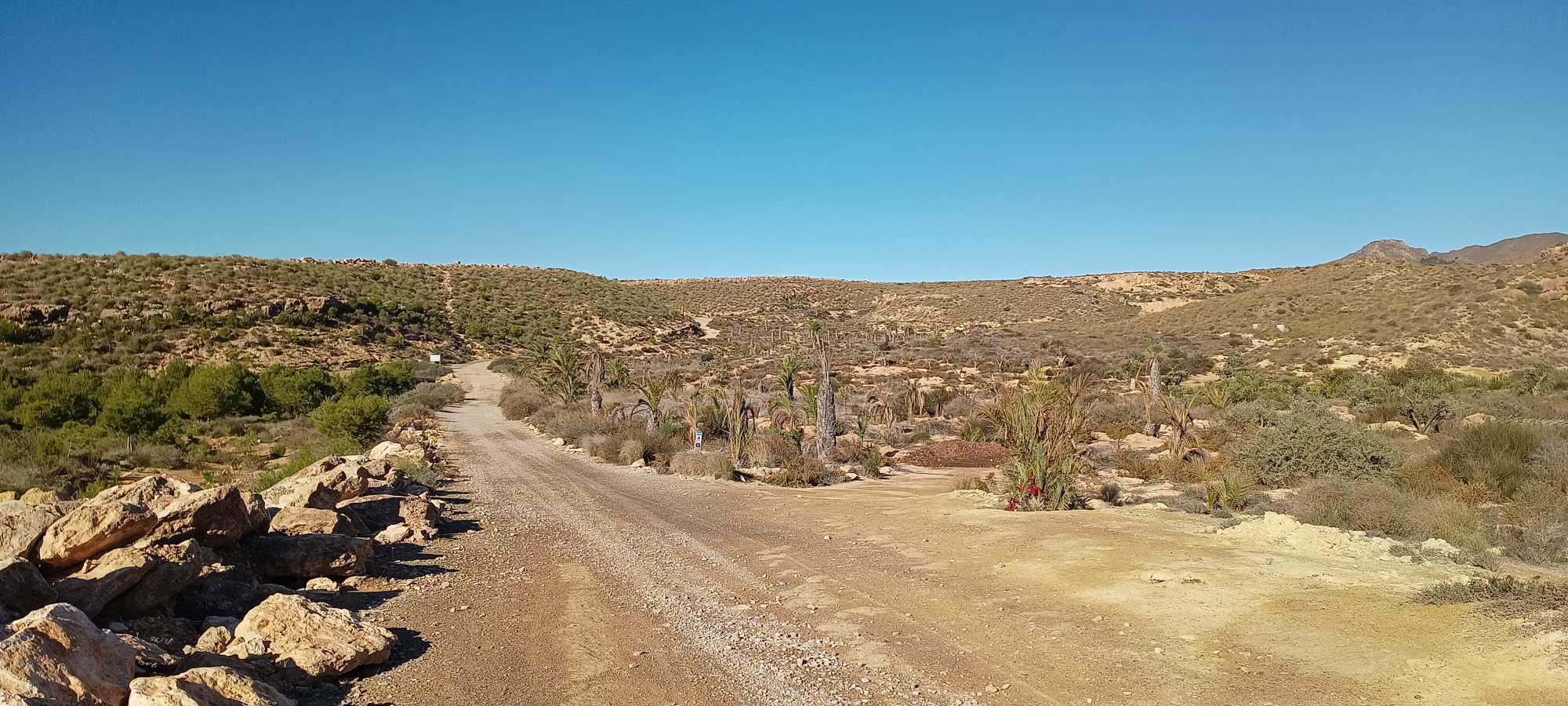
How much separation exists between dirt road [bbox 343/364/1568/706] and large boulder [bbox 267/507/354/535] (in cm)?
113

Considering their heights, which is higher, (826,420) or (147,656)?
(147,656)

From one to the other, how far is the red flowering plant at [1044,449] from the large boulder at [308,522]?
10.3 meters

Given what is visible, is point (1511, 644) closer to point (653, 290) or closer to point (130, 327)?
point (130, 327)

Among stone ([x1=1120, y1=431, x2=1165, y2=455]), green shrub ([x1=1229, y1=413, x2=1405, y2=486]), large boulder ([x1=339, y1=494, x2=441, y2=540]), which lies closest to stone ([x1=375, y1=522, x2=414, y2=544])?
large boulder ([x1=339, y1=494, x2=441, y2=540])

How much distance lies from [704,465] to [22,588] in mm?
13729

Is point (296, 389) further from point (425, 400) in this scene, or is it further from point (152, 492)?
point (152, 492)

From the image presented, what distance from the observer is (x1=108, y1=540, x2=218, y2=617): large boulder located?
6.83m

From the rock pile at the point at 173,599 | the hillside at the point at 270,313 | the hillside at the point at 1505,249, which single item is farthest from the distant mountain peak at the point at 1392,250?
the rock pile at the point at 173,599

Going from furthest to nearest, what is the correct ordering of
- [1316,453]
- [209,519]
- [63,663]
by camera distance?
[1316,453] → [209,519] → [63,663]

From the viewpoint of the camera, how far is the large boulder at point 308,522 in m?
10.0

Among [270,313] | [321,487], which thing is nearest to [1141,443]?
[321,487]

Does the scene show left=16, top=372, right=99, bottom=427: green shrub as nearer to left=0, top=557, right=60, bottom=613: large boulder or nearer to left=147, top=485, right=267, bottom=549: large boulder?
left=147, top=485, right=267, bottom=549: large boulder

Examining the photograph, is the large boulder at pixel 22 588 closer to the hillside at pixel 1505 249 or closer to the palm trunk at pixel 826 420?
the palm trunk at pixel 826 420

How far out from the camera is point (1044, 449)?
1364 centimetres
